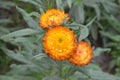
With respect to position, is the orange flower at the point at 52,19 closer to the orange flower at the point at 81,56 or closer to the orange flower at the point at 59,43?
the orange flower at the point at 59,43

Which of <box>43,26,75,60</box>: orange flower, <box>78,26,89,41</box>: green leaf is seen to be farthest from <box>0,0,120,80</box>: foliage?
<box>43,26,75,60</box>: orange flower

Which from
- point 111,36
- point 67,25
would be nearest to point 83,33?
point 67,25

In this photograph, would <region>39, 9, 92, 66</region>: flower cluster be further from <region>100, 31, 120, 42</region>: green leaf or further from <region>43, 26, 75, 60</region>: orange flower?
<region>100, 31, 120, 42</region>: green leaf

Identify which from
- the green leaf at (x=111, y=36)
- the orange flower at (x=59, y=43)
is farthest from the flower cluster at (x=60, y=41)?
the green leaf at (x=111, y=36)

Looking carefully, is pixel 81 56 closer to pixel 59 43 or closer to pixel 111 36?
pixel 59 43

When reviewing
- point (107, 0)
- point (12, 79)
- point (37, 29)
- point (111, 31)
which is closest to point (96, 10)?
point (107, 0)

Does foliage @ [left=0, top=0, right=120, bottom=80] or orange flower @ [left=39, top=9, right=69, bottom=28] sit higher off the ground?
orange flower @ [left=39, top=9, right=69, bottom=28]

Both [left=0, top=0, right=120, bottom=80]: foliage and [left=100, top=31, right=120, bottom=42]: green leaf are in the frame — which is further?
[left=100, top=31, right=120, bottom=42]: green leaf
